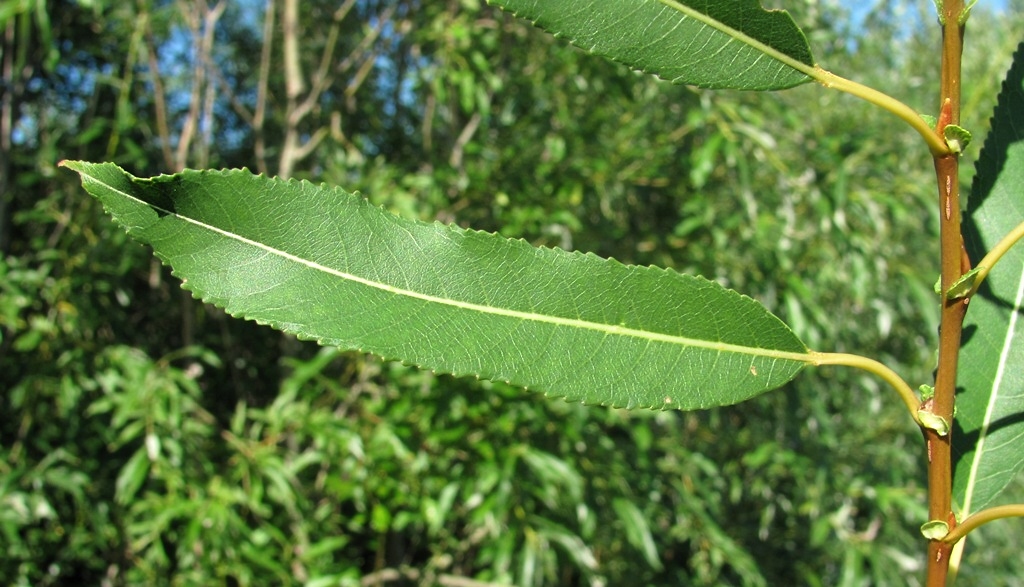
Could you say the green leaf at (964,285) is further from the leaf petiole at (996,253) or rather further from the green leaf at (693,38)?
the green leaf at (693,38)

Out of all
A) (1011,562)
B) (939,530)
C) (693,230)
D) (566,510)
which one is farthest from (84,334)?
(1011,562)

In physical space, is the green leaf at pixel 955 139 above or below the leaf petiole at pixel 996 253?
above

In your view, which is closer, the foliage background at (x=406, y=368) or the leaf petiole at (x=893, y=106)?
the leaf petiole at (x=893, y=106)

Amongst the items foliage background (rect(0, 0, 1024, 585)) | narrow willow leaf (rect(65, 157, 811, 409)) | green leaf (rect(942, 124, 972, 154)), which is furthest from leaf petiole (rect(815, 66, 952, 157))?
foliage background (rect(0, 0, 1024, 585))

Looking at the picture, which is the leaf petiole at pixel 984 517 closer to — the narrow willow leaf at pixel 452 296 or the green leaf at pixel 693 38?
the narrow willow leaf at pixel 452 296

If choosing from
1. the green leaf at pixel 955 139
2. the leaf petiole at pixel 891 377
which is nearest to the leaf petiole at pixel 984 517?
the leaf petiole at pixel 891 377

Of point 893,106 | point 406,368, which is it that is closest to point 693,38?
point 893,106

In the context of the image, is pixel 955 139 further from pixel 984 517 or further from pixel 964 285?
pixel 984 517
